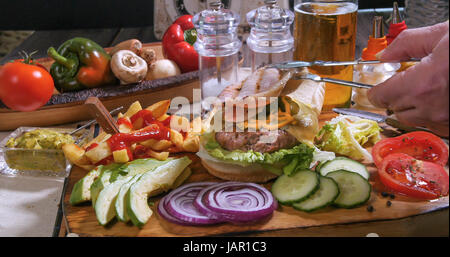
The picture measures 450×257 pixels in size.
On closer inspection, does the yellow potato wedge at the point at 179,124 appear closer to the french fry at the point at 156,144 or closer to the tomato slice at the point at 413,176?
the french fry at the point at 156,144

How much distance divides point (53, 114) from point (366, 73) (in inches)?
66.1

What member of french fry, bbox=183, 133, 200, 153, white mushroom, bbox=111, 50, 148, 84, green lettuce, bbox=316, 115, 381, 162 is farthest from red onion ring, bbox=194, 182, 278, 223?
white mushroom, bbox=111, 50, 148, 84

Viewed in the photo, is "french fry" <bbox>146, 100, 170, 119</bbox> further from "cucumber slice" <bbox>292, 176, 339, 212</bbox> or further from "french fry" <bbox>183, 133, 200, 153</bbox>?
"cucumber slice" <bbox>292, 176, 339, 212</bbox>

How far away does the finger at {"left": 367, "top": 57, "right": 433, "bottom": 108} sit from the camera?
117cm

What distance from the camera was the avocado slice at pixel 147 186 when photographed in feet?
5.31

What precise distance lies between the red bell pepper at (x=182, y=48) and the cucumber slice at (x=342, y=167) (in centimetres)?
131

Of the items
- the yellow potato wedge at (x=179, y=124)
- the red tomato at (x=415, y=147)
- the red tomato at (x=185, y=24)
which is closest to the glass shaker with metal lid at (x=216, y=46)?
the yellow potato wedge at (x=179, y=124)

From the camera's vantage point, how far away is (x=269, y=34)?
2182 mm

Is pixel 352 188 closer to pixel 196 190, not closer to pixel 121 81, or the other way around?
pixel 196 190

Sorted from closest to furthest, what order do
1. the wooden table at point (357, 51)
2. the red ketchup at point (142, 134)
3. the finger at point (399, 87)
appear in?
the finger at point (399, 87), the wooden table at point (357, 51), the red ketchup at point (142, 134)
